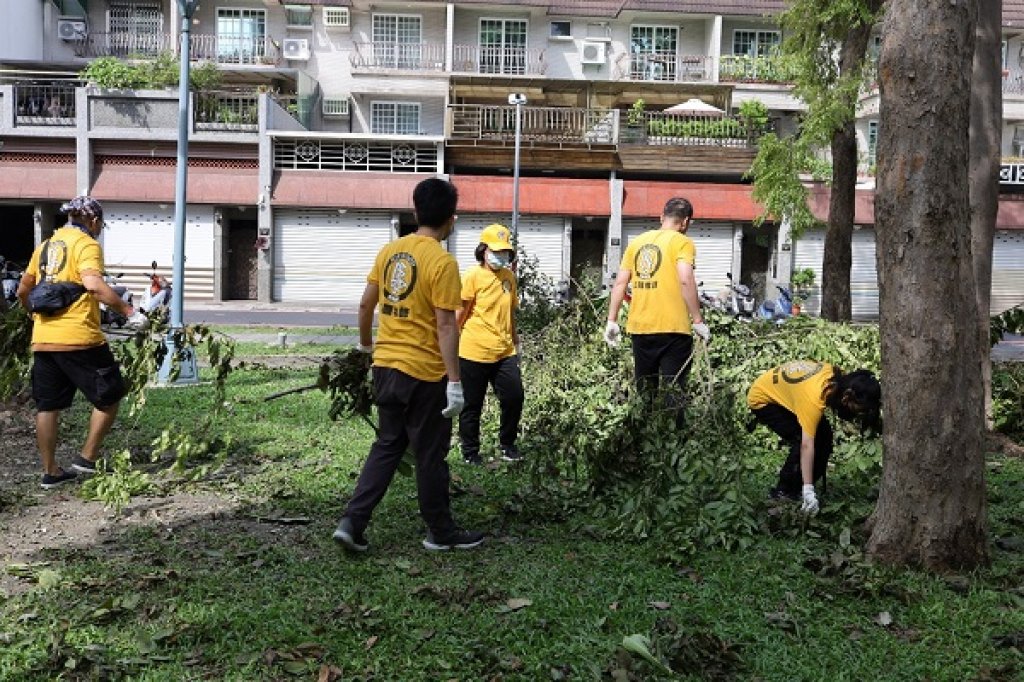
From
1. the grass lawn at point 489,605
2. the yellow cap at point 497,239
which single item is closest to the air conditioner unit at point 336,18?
the yellow cap at point 497,239

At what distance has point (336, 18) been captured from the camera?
1346 inches

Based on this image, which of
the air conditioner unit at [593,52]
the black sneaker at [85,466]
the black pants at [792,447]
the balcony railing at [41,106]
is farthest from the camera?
the air conditioner unit at [593,52]

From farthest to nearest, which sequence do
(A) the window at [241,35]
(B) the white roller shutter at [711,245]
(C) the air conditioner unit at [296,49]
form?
(A) the window at [241,35]
(C) the air conditioner unit at [296,49]
(B) the white roller shutter at [711,245]

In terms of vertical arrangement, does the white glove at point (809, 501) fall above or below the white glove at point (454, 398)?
below

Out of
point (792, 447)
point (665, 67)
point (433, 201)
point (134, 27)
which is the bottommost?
point (792, 447)

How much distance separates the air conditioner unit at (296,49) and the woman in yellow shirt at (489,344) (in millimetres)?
28684

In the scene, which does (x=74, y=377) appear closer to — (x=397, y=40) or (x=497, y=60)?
(x=497, y=60)

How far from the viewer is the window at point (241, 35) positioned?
34031mm

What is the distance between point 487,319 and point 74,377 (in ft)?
9.14

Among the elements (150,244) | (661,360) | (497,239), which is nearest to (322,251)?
(150,244)

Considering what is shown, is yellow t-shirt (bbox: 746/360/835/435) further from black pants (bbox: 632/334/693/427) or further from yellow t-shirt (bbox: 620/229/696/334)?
yellow t-shirt (bbox: 620/229/696/334)

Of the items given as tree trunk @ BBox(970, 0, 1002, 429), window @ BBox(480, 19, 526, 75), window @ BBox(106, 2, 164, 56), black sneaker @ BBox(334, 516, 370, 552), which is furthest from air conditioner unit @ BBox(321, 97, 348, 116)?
black sneaker @ BBox(334, 516, 370, 552)

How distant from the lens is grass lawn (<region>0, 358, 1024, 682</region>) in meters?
3.79

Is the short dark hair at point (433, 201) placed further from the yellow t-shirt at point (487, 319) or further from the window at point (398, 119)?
the window at point (398, 119)
